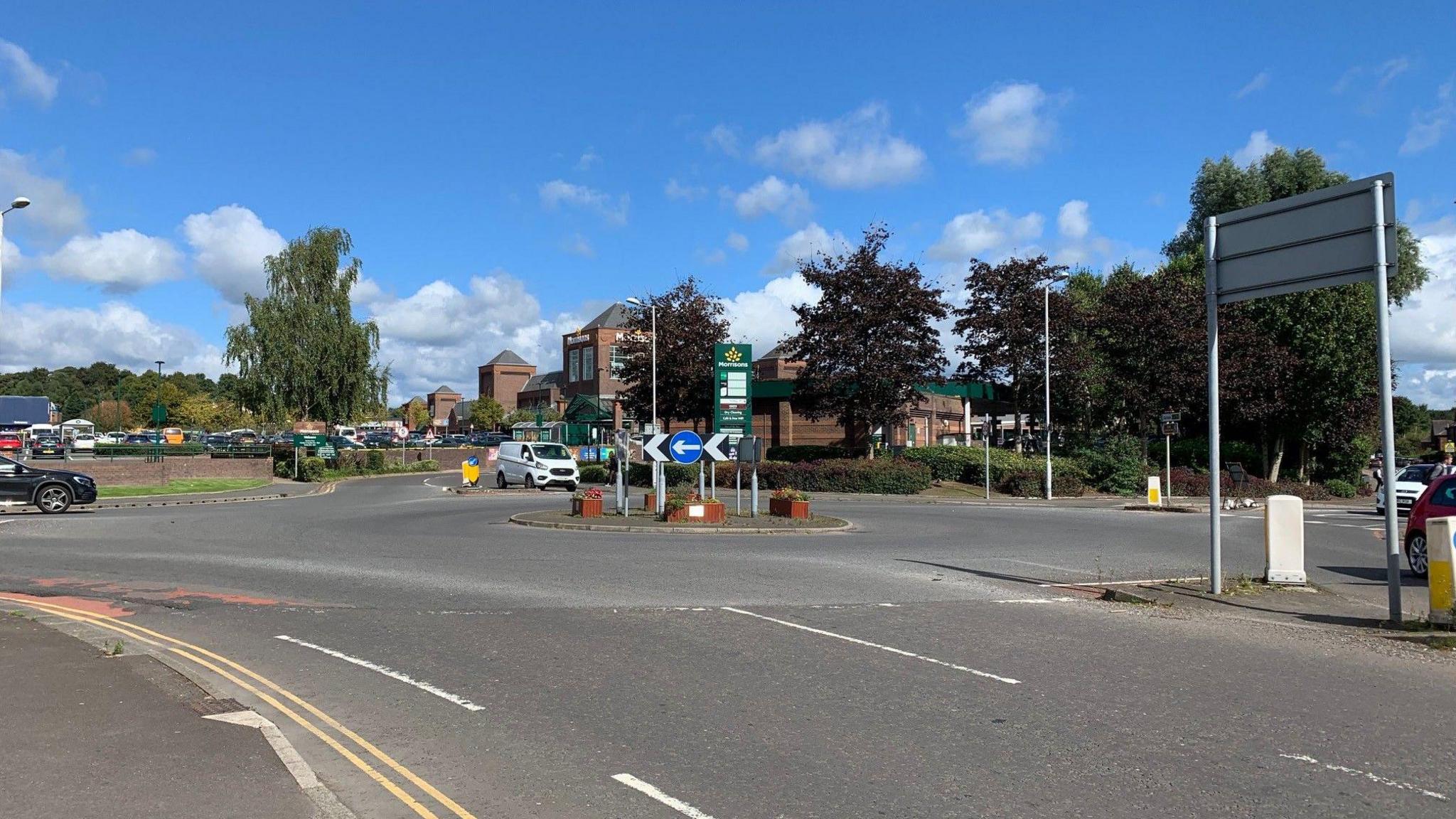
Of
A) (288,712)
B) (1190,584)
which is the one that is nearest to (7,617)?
(288,712)

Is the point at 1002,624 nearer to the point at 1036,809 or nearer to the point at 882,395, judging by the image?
the point at 1036,809

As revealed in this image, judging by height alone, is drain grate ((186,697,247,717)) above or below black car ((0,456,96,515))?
below

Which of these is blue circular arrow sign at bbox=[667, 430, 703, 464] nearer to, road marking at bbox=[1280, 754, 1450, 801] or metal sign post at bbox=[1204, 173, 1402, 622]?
metal sign post at bbox=[1204, 173, 1402, 622]

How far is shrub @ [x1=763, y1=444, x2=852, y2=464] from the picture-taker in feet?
152

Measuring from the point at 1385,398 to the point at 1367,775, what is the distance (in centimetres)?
602

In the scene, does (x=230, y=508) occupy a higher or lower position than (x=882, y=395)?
lower

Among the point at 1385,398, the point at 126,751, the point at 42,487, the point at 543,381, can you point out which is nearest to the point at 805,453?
the point at 42,487

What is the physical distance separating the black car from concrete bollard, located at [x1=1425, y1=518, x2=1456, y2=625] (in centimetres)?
2902

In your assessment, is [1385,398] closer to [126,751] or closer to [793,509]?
[126,751]

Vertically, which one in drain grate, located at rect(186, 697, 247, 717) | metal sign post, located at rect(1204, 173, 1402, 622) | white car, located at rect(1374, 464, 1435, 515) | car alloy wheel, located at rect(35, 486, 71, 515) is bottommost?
white car, located at rect(1374, 464, 1435, 515)

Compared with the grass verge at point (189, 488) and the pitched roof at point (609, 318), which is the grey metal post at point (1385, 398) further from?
the pitched roof at point (609, 318)

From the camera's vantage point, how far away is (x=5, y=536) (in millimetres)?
20219

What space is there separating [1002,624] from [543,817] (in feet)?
21.7

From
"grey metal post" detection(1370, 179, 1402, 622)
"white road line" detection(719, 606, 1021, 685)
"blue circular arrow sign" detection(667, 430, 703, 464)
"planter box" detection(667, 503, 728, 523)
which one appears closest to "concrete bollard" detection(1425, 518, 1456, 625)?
"grey metal post" detection(1370, 179, 1402, 622)
